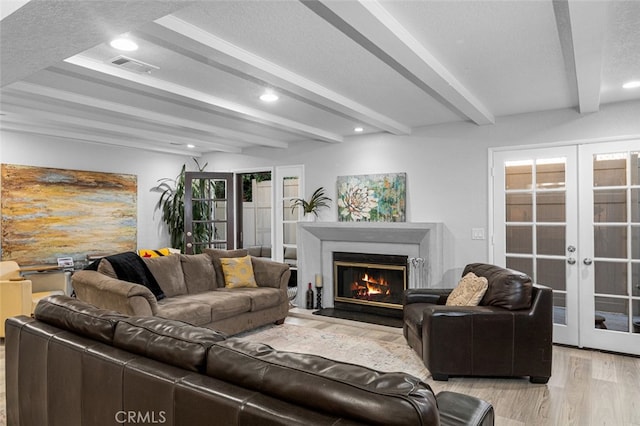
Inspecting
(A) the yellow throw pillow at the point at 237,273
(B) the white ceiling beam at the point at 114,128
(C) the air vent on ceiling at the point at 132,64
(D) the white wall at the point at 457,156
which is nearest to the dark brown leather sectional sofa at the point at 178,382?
(C) the air vent on ceiling at the point at 132,64

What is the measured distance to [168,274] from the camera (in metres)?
4.56

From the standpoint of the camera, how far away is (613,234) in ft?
13.5

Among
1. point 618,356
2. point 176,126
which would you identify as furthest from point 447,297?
point 176,126

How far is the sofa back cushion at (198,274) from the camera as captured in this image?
474cm

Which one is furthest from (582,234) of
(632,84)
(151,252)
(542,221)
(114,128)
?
(151,252)

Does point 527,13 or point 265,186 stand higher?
point 527,13

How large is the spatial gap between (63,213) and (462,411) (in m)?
5.76

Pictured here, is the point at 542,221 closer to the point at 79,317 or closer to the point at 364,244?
the point at 364,244

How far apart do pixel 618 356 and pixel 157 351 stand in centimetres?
430

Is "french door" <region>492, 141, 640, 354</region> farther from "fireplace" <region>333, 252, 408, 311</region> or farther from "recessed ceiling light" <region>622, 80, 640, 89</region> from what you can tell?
"fireplace" <region>333, 252, 408, 311</region>

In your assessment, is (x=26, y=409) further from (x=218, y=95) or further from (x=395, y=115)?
(x=395, y=115)

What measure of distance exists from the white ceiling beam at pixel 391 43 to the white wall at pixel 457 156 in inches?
46.4

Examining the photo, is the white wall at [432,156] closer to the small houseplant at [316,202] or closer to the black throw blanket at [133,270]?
the small houseplant at [316,202]

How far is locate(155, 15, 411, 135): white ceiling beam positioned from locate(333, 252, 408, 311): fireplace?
1820 mm
